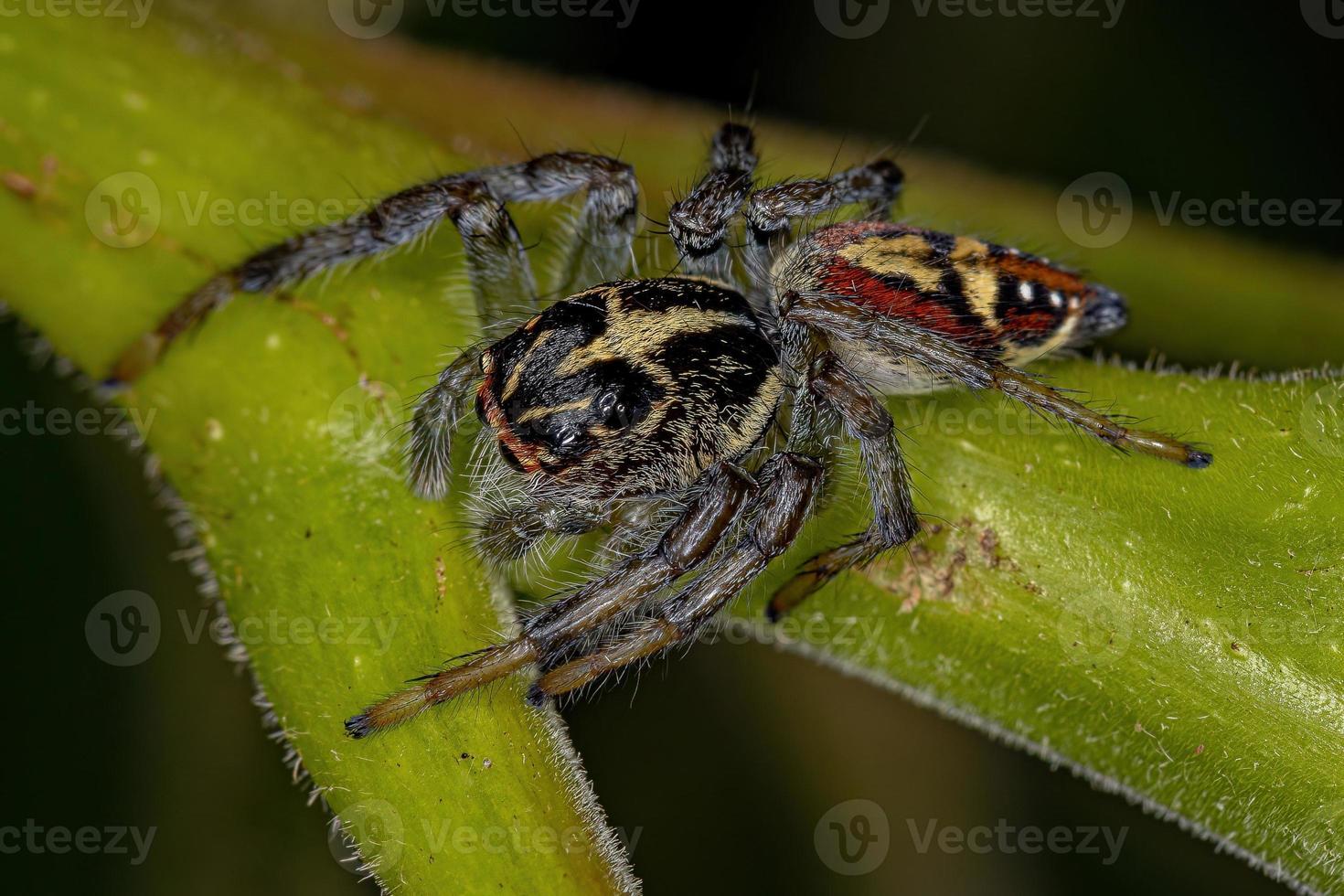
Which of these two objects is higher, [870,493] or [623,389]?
[623,389]

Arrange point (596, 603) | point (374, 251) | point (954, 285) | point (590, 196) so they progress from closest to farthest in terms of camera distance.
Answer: point (596, 603) < point (374, 251) < point (954, 285) < point (590, 196)

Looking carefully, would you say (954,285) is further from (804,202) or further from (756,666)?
(756,666)

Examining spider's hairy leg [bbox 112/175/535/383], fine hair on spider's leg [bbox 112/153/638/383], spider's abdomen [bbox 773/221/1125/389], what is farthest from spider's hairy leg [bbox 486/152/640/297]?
spider's abdomen [bbox 773/221/1125/389]

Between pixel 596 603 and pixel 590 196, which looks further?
pixel 590 196

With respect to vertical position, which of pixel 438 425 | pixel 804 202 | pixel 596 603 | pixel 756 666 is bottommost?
pixel 756 666

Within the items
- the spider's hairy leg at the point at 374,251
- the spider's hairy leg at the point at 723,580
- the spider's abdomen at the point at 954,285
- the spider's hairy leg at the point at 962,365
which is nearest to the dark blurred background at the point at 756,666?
the spider's hairy leg at the point at 723,580

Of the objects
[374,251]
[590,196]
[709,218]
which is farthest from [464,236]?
[709,218]

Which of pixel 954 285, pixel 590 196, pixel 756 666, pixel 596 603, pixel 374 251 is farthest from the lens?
pixel 756 666

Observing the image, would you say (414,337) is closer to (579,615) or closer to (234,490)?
(234,490)
